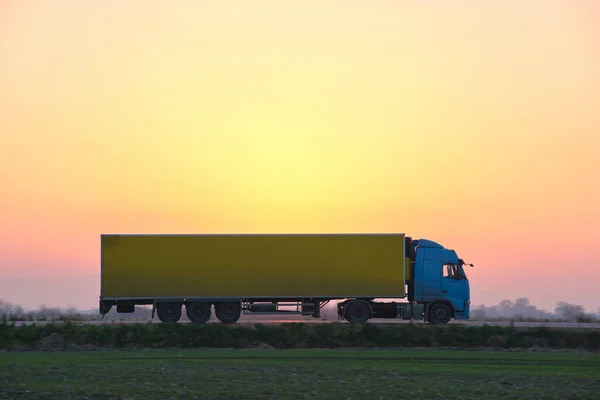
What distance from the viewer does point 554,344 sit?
3738 cm

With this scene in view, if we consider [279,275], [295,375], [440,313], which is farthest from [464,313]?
[295,375]

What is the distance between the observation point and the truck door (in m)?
46.0

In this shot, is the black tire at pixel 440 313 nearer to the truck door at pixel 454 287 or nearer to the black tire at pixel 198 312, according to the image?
the truck door at pixel 454 287

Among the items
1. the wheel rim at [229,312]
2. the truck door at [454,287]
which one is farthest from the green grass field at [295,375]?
the wheel rim at [229,312]

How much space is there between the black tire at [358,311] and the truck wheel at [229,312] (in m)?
5.86

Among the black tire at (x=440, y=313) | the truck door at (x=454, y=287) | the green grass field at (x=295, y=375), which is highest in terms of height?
the truck door at (x=454, y=287)

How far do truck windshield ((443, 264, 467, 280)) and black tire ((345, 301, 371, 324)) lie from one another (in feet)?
15.0

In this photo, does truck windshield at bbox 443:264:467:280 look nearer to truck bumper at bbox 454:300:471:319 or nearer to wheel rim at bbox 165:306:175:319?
truck bumper at bbox 454:300:471:319

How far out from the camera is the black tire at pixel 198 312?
46656mm

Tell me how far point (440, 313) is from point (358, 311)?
170 inches

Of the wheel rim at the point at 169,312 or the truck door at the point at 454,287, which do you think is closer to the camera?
the truck door at the point at 454,287

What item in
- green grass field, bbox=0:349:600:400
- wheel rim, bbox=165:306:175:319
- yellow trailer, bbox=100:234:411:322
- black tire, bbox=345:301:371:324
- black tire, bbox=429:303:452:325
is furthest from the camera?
wheel rim, bbox=165:306:175:319

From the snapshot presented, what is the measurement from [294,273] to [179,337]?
11439mm

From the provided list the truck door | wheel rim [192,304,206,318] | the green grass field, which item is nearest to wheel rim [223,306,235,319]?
wheel rim [192,304,206,318]
